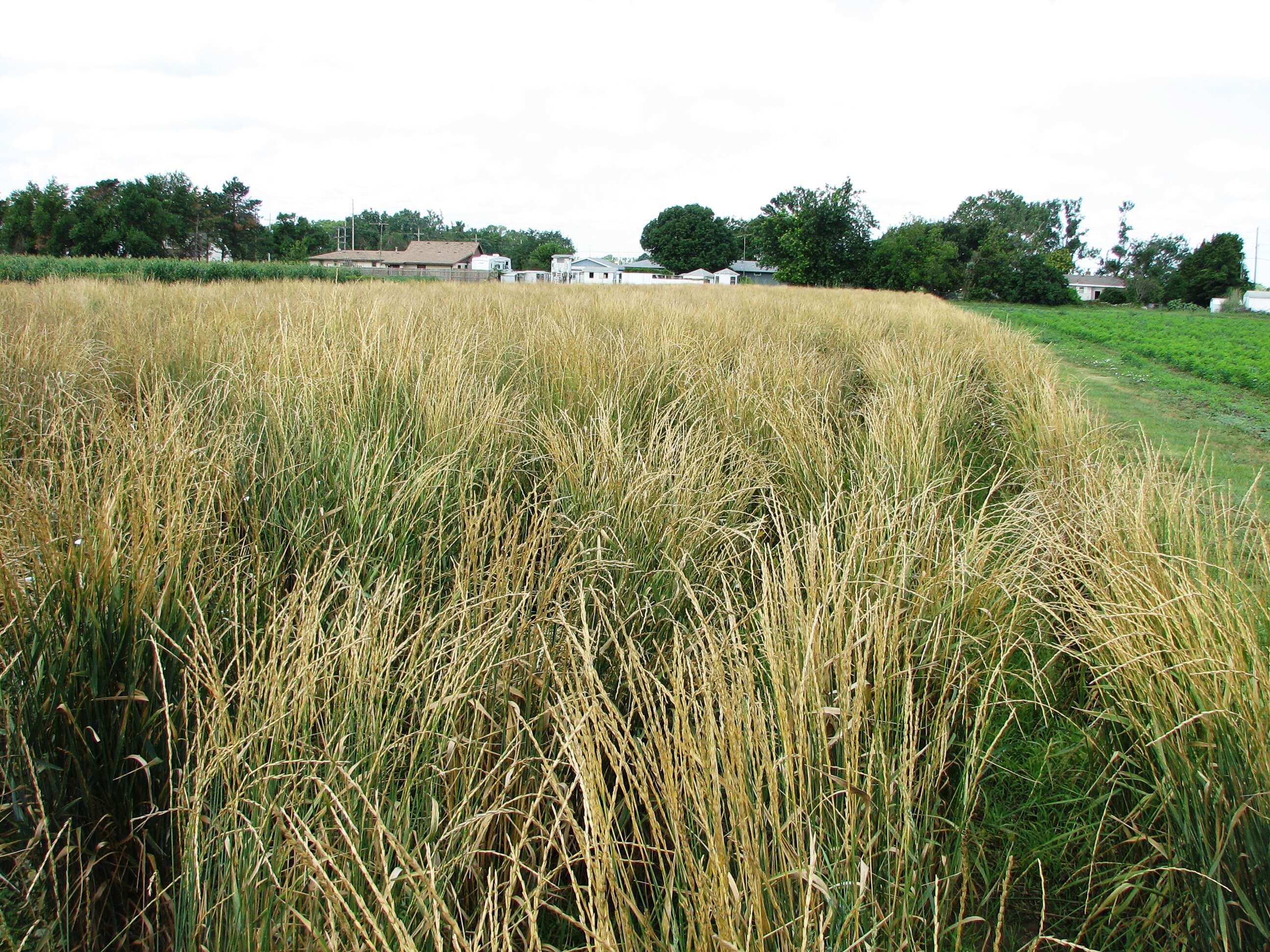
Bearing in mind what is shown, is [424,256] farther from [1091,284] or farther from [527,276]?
[1091,284]

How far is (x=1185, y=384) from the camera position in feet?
37.6

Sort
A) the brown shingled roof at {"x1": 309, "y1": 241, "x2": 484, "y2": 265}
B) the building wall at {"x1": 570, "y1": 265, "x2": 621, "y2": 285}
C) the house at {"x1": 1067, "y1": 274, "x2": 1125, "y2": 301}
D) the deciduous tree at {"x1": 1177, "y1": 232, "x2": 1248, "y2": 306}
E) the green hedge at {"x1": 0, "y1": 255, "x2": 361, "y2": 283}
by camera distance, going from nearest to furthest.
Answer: the green hedge at {"x1": 0, "y1": 255, "x2": 361, "y2": 283} < the deciduous tree at {"x1": 1177, "y1": 232, "x2": 1248, "y2": 306} < the building wall at {"x1": 570, "y1": 265, "x2": 621, "y2": 285} < the brown shingled roof at {"x1": 309, "y1": 241, "x2": 484, "y2": 265} < the house at {"x1": 1067, "y1": 274, "x2": 1125, "y2": 301}

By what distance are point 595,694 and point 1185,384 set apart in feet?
43.9

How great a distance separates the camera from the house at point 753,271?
72875 millimetres

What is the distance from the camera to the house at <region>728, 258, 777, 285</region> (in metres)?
72.9

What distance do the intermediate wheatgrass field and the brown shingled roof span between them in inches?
2873

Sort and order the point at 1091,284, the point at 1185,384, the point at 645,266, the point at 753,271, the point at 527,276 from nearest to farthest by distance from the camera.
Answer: the point at 1185,384, the point at 527,276, the point at 753,271, the point at 1091,284, the point at 645,266

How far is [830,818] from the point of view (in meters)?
1.29

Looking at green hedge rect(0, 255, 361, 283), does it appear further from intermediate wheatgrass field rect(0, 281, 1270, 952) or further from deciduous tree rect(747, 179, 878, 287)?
deciduous tree rect(747, 179, 878, 287)

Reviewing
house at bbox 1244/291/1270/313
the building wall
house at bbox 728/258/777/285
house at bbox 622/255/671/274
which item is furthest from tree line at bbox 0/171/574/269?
house at bbox 1244/291/1270/313

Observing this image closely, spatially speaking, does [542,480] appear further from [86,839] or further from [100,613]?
[86,839]

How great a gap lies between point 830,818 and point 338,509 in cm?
163

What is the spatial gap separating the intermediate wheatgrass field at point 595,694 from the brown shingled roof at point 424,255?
73.0m

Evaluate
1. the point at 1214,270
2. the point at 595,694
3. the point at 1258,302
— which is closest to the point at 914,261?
the point at 1258,302
